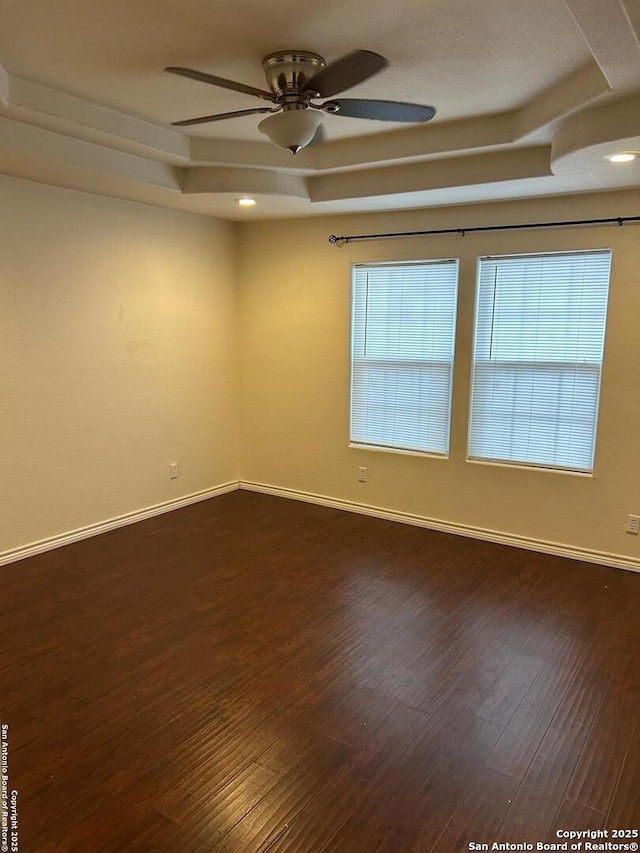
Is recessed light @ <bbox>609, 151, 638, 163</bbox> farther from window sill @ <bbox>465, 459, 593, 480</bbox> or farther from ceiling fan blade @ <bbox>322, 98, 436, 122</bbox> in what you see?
window sill @ <bbox>465, 459, 593, 480</bbox>

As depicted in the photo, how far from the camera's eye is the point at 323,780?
6.64 ft

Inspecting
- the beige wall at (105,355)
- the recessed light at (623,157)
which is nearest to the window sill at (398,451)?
the beige wall at (105,355)

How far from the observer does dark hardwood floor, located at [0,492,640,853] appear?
187 cm

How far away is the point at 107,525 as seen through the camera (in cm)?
436

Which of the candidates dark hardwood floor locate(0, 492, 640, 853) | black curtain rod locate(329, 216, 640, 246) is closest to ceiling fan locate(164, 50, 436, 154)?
black curtain rod locate(329, 216, 640, 246)

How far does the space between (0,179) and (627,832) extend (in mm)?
4252

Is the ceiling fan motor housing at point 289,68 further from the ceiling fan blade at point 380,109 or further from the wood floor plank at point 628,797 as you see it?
the wood floor plank at point 628,797

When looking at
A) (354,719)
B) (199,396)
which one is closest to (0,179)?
(199,396)

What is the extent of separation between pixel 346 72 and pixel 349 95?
96cm

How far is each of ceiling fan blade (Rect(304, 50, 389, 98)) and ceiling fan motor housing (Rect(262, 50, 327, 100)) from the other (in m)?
0.16

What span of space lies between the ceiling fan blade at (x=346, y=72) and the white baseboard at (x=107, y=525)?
10.6 feet

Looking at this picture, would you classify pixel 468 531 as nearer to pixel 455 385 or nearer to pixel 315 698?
pixel 455 385

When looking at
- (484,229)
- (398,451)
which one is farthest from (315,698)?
(484,229)

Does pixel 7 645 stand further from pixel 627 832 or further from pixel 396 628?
pixel 627 832
